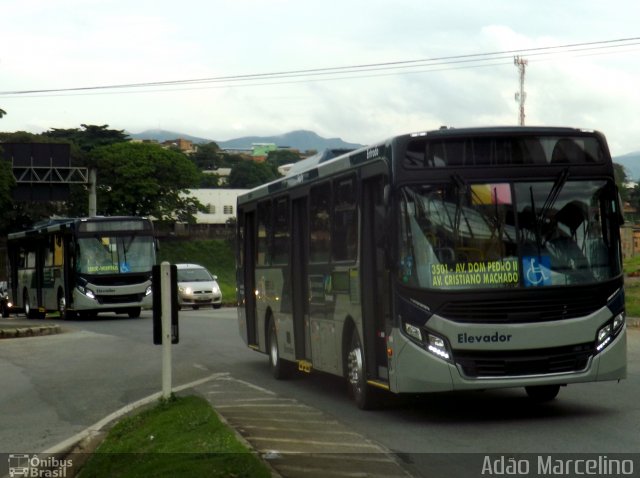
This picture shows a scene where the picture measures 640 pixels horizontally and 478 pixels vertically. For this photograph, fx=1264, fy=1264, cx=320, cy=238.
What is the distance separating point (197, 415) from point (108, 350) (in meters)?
13.7

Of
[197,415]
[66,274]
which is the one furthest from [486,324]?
[66,274]

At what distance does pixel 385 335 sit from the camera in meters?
13.1

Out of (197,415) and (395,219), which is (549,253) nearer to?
(395,219)

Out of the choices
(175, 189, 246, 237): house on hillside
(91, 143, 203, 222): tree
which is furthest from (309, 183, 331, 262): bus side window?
(175, 189, 246, 237): house on hillside

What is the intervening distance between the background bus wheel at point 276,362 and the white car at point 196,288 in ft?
95.2

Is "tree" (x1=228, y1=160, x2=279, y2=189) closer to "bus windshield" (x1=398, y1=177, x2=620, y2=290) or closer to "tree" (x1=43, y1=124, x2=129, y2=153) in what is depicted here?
"tree" (x1=43, y1=124, x2=129, y2=153)

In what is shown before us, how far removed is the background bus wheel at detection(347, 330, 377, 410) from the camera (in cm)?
1379

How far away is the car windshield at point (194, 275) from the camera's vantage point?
48.8 meters

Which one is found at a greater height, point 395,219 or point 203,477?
point 395,219

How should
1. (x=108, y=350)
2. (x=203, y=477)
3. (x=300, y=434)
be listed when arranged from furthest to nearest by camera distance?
(x=108, y=350)
(x=300, y=434)
(x=203, y=477)

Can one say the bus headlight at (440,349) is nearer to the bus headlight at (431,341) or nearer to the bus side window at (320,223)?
the bus headlight at (431,341)

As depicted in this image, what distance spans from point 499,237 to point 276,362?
21.4 ft

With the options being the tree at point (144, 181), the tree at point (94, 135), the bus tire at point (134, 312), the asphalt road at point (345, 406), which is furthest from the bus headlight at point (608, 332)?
the tree at point (94, 135)

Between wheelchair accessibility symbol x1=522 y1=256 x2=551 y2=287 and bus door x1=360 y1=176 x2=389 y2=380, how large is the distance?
153 centimetres
